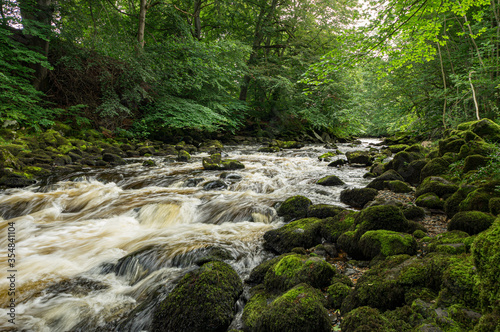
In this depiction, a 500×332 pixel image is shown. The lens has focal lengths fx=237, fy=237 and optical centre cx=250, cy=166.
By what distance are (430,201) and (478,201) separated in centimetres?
105

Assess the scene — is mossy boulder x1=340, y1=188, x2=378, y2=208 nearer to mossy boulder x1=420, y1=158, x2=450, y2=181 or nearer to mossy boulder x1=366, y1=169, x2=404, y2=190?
mossy boulder x1=366, y1=169, x2=404, y2=190

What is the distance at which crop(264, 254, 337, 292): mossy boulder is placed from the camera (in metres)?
2.62

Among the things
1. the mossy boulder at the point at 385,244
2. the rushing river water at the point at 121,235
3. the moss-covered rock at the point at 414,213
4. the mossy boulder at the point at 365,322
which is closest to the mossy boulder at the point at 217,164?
the rushing river water at the point at 121,235

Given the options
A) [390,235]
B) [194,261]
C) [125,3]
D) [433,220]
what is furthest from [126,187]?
[125,3]

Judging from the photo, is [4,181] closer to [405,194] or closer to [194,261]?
[194,261]

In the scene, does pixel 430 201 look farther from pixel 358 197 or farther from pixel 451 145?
pixel 451 145

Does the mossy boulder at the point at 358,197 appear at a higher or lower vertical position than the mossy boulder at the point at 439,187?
lower

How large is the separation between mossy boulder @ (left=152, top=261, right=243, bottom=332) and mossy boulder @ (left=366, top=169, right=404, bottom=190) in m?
5.06

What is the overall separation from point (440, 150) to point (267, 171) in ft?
18.0

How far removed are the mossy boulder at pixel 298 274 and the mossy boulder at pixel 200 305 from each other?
473 millimetres

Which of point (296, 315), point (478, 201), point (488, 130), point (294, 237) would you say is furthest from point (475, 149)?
point (296, 315)

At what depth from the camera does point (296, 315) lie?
6.75 feet

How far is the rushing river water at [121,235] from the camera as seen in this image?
2.86 m

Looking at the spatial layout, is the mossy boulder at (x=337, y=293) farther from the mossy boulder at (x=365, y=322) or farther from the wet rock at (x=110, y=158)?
the wet rock at (x=110, y=158)
